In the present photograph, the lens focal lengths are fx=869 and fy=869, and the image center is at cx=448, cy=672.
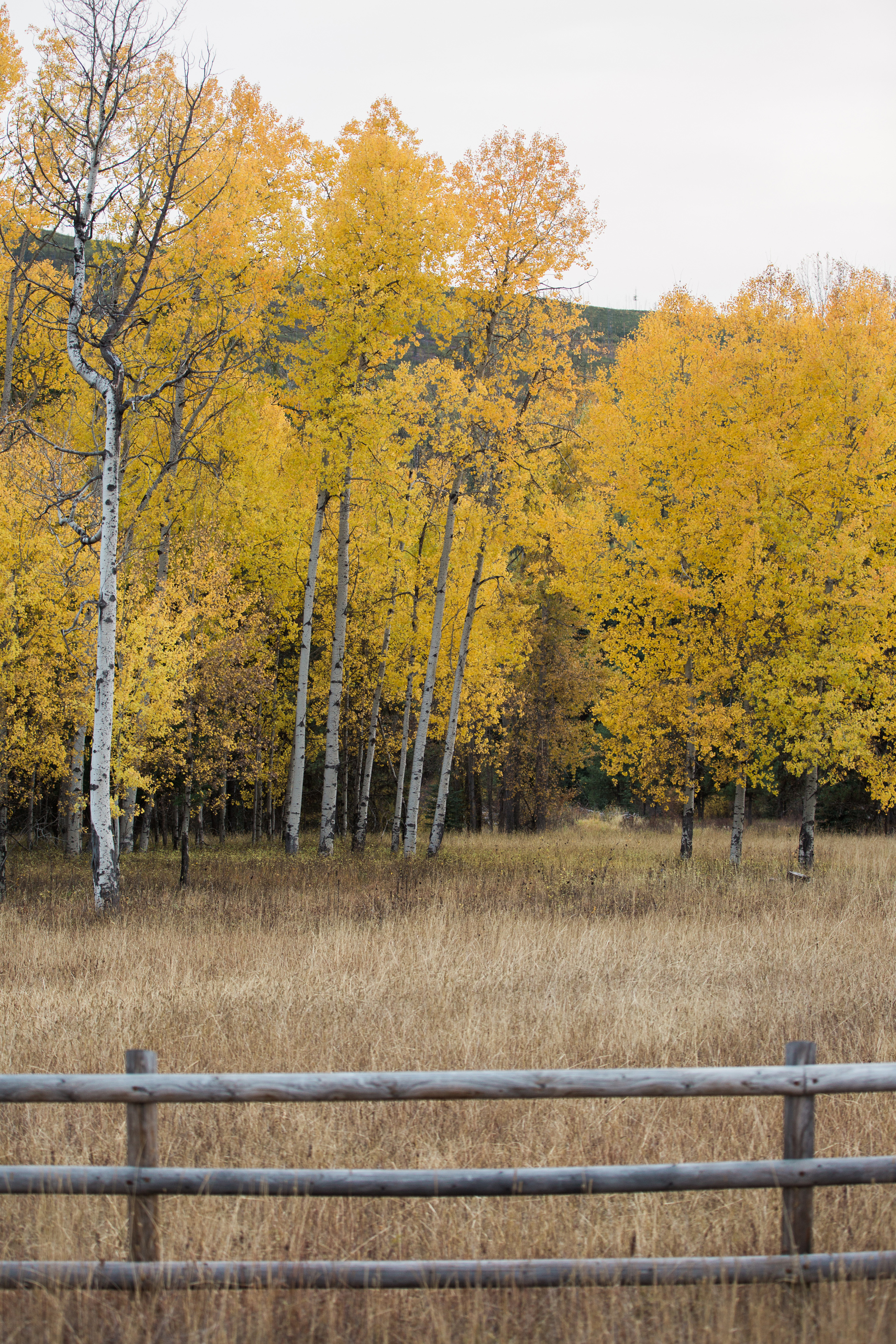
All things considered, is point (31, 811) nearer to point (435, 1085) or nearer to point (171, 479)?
point (171, 479)

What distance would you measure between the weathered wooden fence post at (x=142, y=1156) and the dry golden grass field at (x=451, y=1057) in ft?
0.73

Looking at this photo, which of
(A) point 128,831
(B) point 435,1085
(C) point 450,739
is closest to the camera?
(B) point 435,1085

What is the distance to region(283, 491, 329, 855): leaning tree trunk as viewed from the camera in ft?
57.0

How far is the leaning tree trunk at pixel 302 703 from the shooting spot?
17375mm

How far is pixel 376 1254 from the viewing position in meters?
4.04

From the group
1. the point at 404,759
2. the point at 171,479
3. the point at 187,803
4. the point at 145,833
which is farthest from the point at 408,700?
the point at 187,803

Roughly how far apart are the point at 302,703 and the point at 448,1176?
14.6 metres

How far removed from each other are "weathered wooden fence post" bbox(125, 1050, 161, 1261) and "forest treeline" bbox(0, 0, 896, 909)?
317 inches

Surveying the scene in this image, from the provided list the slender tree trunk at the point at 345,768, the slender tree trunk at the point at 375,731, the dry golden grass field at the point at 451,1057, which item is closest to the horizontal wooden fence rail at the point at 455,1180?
the dry golden grass field at the point at 451,1057

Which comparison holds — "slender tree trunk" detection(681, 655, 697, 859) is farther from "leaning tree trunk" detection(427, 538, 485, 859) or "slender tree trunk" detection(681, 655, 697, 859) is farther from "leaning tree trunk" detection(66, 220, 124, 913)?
"leaning tree trunk" detection(66, 220, 124, 913)

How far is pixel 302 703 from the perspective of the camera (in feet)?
58.6

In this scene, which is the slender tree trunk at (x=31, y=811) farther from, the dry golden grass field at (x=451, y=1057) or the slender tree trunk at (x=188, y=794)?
the dry golden grass field at (x=451, y=1057)

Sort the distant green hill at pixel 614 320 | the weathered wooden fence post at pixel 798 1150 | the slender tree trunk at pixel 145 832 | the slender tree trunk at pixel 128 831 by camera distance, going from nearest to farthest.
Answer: the weathered wooden fence post at pixel 798 1150
the slender tree trunk at pixel 128 831
the slender tree trunk at pixel 145 832
the distant green hill at pixel 614 320

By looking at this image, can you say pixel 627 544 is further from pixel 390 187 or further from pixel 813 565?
pixel 390 187
